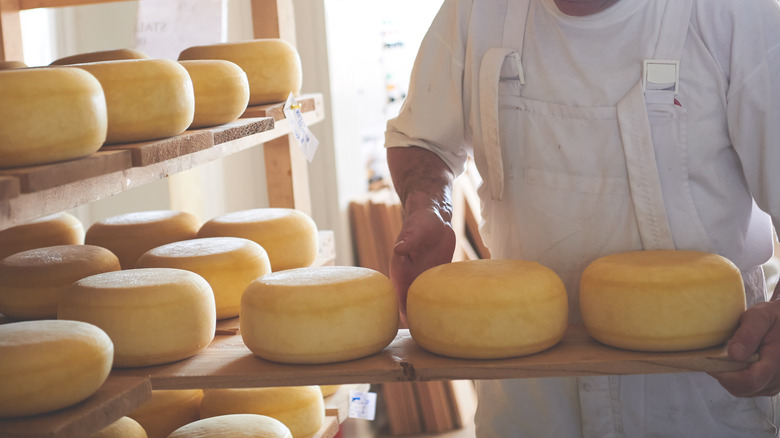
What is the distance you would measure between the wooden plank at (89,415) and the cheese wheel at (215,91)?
19.5 inches

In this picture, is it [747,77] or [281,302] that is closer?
[281,302]

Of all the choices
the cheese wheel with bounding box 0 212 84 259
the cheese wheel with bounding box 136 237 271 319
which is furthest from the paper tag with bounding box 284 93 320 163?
the cheese wheel with bounding box 0 212 84 259

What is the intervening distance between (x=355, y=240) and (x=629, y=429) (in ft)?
7.58

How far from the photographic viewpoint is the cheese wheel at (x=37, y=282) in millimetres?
1456

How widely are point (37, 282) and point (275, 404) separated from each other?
0.51m

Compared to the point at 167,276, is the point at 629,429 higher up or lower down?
lower down

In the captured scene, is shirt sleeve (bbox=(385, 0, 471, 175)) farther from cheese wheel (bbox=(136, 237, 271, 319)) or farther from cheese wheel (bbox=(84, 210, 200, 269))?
cheese wheel (bbox=(84, 210, 200, 269))

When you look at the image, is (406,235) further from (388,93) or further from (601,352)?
(388,93)

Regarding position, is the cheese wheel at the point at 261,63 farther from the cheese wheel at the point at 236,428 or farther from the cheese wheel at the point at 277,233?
the cheese wheel at the point at 236,428

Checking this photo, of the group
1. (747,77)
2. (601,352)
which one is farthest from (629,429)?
(747,77)

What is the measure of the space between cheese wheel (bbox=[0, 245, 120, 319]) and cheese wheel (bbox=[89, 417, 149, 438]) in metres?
0.24

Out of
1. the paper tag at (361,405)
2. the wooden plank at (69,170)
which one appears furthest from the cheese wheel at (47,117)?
the paper tag at (361,405)

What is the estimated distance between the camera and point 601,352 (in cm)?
120

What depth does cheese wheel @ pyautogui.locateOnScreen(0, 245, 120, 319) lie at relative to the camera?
1.46 meters
